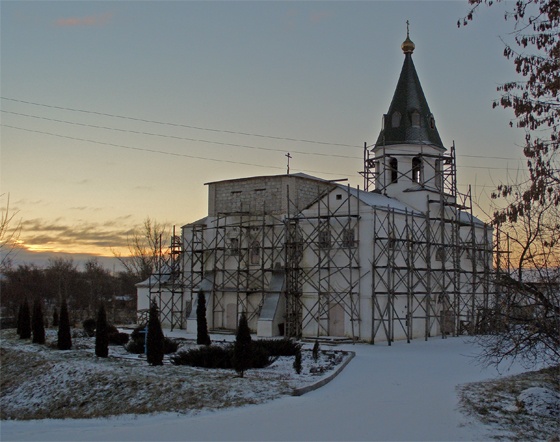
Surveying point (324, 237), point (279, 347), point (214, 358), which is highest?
point (324, 237)

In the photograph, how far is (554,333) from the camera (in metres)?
13.0

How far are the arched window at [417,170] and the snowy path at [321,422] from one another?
1964cm

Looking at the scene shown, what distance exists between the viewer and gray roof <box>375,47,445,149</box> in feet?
120

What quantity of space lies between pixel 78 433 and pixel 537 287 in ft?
30.7

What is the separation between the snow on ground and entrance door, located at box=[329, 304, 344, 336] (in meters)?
13.2

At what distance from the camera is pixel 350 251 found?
31.4 m

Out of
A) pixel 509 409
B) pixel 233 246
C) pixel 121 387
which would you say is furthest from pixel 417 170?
pixel 509 409

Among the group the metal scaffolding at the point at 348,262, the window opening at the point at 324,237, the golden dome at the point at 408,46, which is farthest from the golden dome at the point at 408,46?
the window opening at the point at 324,237

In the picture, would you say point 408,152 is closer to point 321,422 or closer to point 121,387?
point 121,387

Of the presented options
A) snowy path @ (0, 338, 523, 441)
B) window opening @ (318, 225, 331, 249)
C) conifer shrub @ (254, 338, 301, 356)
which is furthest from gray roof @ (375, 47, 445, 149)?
snowy path @ (0, 338, 523, 441)

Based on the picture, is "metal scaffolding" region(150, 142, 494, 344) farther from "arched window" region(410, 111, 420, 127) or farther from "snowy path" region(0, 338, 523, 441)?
"snowy path" region(0, 338, 523, 441)

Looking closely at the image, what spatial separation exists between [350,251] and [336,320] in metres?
3.45

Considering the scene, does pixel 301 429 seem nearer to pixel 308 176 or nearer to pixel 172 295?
pixel 308 176

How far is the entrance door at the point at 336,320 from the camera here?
3191 centimetres
